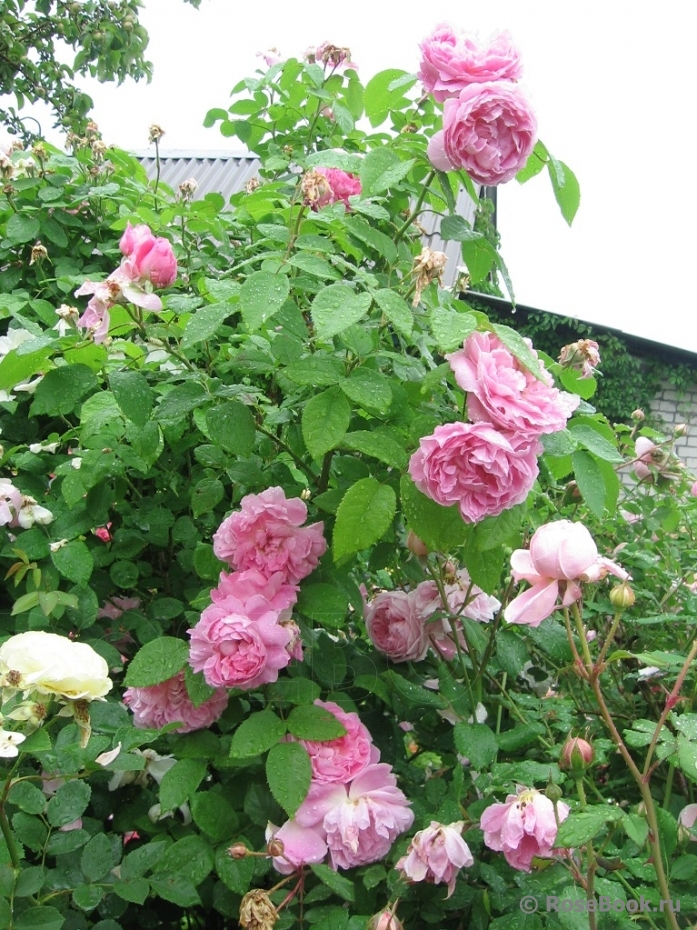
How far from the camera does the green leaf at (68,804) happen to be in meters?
0.79

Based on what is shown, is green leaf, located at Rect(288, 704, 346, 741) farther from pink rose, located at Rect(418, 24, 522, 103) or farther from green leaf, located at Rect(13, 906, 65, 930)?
pink rose, located at Rect(418, 24, 522, 103)

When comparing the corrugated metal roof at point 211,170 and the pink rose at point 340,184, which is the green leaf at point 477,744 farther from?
the corrugated metal roof at point 211,170

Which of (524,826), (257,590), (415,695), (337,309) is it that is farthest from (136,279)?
(524,826)

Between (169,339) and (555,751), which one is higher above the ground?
(169,339)

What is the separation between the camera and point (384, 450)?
2.66 feet

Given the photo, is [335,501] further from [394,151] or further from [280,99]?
[280,99]

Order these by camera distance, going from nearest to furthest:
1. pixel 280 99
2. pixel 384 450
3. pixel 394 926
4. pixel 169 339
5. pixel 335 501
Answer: pixel 394 926, pixel 384 450, pixel 335 501, pixel 169 339, pixel 280 99

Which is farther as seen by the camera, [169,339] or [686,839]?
[169,339]

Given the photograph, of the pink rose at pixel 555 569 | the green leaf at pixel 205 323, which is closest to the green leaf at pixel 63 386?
the green leaf at pixel 205 323

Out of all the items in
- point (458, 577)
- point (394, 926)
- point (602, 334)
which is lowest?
point (394, 926)

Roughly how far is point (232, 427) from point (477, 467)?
32 centimetres

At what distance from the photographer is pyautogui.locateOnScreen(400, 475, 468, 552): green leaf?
2.66 ft

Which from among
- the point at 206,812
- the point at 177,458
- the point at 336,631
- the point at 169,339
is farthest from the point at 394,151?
the point at 206,812

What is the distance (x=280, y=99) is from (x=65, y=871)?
140cm
